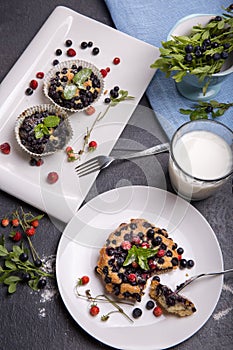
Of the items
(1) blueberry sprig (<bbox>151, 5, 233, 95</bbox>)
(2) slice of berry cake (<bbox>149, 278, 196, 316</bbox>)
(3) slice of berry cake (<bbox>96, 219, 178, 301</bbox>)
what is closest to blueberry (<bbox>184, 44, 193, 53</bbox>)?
(1) blueberry sprig (<bbox>151, 5, 233, 95</bbox>)

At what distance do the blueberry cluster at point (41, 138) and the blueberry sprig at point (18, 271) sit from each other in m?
0.39

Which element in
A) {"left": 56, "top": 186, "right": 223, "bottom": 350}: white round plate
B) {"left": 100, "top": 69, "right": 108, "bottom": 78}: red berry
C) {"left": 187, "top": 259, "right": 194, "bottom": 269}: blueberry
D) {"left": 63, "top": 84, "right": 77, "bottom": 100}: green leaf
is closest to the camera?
{"left": 56, "top": 186, "right": 223, "bottom": 350}: white round plate

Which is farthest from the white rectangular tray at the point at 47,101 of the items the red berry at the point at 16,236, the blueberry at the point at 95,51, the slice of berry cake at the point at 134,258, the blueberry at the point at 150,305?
the blueberry at the point at 150,305

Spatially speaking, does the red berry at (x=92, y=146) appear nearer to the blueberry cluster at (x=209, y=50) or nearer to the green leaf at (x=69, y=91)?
the green leaf at (x=69, y=91)

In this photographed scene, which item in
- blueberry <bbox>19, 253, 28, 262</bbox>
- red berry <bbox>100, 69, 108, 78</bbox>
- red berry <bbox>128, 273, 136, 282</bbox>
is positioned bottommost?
blueberry <bbox>19, 253, 28, 262</bbox>

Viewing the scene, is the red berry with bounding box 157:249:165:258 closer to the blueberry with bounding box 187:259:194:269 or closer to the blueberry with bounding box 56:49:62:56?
the blueberry with bounding box 187:259:194:269

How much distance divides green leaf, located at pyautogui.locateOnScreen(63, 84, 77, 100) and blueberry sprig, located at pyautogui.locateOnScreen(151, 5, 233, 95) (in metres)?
0.36

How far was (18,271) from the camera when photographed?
7.17ft

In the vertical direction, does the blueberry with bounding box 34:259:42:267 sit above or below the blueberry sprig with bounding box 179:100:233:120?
below

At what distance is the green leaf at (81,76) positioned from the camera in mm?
2393

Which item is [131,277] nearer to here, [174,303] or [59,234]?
[174,303]

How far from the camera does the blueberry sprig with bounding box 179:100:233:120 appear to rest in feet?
7.61

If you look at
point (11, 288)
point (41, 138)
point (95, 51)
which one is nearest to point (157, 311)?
point (11, 288)

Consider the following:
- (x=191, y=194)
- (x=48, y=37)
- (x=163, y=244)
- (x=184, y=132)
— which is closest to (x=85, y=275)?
(x=163, y=244)
